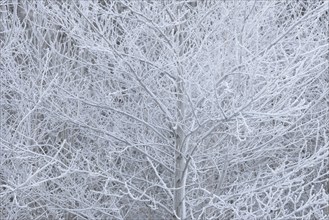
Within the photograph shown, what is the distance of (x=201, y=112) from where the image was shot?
24.4 feet

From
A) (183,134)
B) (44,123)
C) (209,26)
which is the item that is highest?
(209,26)

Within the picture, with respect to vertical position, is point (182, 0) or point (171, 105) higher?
point (182, 0)

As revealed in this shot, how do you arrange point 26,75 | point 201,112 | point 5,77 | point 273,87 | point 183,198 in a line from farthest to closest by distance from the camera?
point 26,75 → point 5,77 → point 183,198 → point 201,112 → point 273,87

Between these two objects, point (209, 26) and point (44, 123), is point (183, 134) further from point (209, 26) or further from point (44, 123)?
point (44, 123)

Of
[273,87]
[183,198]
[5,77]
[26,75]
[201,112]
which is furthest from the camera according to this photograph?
[26,75]

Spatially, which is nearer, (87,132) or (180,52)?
(180,52)

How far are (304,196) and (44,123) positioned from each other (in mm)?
4375

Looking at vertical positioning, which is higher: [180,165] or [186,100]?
[186,100]

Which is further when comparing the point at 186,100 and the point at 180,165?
the point at 180,165

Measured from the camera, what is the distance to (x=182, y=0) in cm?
782

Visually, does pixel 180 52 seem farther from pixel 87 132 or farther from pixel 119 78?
pixel 87 132

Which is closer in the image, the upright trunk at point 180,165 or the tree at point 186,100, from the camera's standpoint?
the tree at point 186,100

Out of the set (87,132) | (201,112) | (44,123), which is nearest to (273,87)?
(201,112)

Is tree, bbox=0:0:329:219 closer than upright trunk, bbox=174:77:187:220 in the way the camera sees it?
Yes
